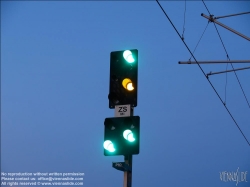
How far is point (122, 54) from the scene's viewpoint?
247 inches

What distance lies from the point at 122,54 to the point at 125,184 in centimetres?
185

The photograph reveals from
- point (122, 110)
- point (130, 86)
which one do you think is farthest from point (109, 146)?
point (130, 86)

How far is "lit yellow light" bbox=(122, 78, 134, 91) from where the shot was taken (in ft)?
19.9

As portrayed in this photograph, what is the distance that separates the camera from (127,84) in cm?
609

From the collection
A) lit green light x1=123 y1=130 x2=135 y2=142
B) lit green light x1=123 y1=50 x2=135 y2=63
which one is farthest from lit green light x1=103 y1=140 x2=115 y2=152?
lit green light x1=123 y1=50 x2=135 y2=63

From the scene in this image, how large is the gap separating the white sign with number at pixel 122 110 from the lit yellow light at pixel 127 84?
0.85 ft

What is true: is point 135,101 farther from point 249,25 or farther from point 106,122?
point 249,25

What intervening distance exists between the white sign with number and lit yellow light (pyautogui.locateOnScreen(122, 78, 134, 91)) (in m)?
0.26

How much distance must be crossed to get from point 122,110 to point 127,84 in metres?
0.37

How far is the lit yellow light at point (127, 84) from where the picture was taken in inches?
239

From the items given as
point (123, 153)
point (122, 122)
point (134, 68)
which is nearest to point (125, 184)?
point (123, 153)

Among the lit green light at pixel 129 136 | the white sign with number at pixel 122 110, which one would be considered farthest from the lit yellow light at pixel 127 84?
the lit green light at pixel 129 136

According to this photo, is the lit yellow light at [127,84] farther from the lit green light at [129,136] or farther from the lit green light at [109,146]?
the lit green light at [109,146]

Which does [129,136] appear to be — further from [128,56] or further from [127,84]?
[128,56]
